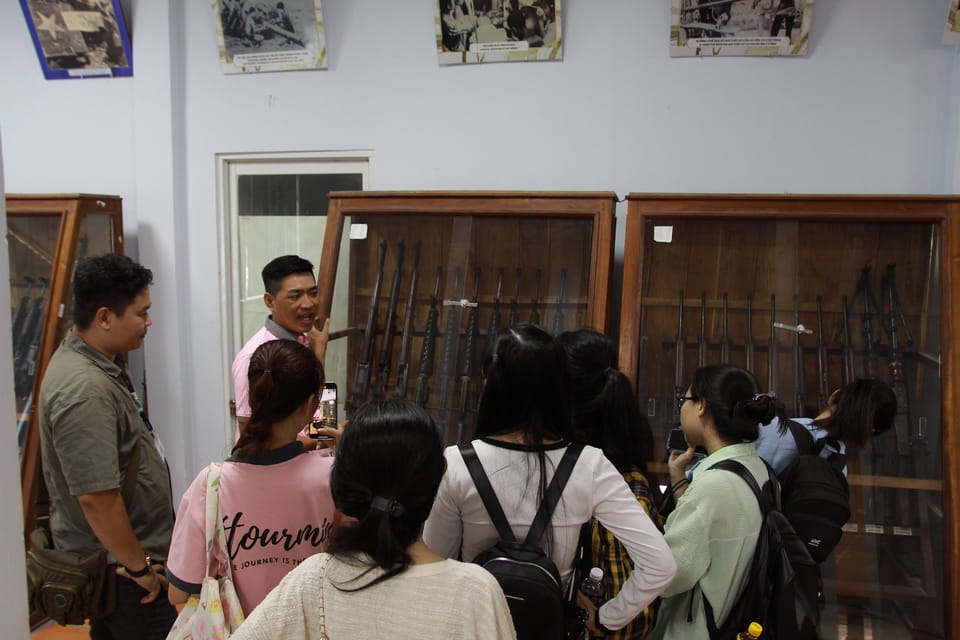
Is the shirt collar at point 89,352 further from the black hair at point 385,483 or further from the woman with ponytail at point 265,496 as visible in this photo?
the black hair at point 385,483

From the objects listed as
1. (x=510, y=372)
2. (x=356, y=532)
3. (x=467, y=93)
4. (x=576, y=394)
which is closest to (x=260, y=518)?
(x=356, y=532)

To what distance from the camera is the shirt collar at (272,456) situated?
1279 mm

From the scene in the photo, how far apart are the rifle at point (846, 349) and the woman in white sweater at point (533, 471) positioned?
143 centimetres

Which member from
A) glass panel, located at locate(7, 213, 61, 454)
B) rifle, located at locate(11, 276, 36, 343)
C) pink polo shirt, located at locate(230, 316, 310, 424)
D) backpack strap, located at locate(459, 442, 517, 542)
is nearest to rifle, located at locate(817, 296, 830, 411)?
backpack strap, located at locate(459, 442, 517, 542)

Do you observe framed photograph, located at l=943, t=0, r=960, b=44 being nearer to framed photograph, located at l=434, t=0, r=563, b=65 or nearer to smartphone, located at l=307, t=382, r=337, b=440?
framed photograph, located at l=434, t=0, r=563, b=65

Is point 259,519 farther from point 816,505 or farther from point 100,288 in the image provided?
point 816,505

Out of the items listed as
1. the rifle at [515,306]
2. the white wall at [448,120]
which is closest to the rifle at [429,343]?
the rifle at [515,306]

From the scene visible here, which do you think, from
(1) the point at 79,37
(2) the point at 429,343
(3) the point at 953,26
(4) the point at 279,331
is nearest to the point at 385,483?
(4) the point at 279,331

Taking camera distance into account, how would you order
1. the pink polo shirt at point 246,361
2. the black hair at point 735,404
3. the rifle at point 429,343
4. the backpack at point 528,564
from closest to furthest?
the backpack at point 528,564
the black hair at point 735,404
the pink polo shirt at point 246,361
the rifle at point 429,343

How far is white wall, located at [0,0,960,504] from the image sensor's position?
2.46 metres

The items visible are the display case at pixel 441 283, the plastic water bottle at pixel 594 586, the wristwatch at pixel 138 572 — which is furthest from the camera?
the display case at pixel 441 283

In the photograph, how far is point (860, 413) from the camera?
1.75 m

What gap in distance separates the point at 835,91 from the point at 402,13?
163 centimetres

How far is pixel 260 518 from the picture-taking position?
1.28 metres
